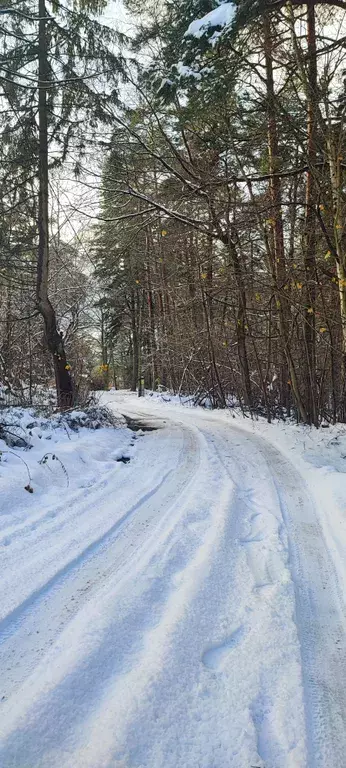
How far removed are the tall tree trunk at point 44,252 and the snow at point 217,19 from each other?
437 cm

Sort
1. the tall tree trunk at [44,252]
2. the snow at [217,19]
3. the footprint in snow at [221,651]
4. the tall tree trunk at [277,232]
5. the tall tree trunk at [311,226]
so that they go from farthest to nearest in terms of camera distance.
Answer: the tall tree trunk at [44,252] < the tall tree trunk at [277,232] < the tall tree trunk at [311,226] < the snow at [217,19] < the footprint in snow at [221,651]

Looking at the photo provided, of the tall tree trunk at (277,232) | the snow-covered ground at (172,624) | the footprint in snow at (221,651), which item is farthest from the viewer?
the tall tree trunk at (277,232)

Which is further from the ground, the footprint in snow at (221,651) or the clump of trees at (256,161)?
the clump of trees at (256,161)

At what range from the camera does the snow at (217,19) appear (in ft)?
17.1

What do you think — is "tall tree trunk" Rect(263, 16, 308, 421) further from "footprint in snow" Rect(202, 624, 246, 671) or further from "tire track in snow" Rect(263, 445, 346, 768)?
"footprint in snow" Rect(202, 624, 246, 671)

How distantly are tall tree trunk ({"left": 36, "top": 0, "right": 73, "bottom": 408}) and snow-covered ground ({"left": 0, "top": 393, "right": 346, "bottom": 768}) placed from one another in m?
5.02

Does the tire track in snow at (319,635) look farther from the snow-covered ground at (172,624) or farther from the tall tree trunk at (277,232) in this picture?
the tall tree trunk at (277,232)

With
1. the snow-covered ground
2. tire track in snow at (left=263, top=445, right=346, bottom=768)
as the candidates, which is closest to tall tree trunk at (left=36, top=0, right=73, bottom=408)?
the snow-covered ground

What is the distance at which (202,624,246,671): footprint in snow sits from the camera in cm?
184

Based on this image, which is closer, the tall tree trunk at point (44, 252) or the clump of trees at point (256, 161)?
the clump of trees at point (256, 161)

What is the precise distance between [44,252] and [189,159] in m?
3.67

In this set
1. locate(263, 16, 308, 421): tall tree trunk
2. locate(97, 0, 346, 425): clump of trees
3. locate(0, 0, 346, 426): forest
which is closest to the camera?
locate(97, 0, 346, 425): clump of trees

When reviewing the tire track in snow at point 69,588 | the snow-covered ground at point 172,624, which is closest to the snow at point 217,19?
the snow-covered ground at point 172,624

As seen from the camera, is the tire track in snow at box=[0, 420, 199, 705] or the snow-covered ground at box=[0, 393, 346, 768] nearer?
the snow-covered ground at box=[0, 393, 346, 768]
